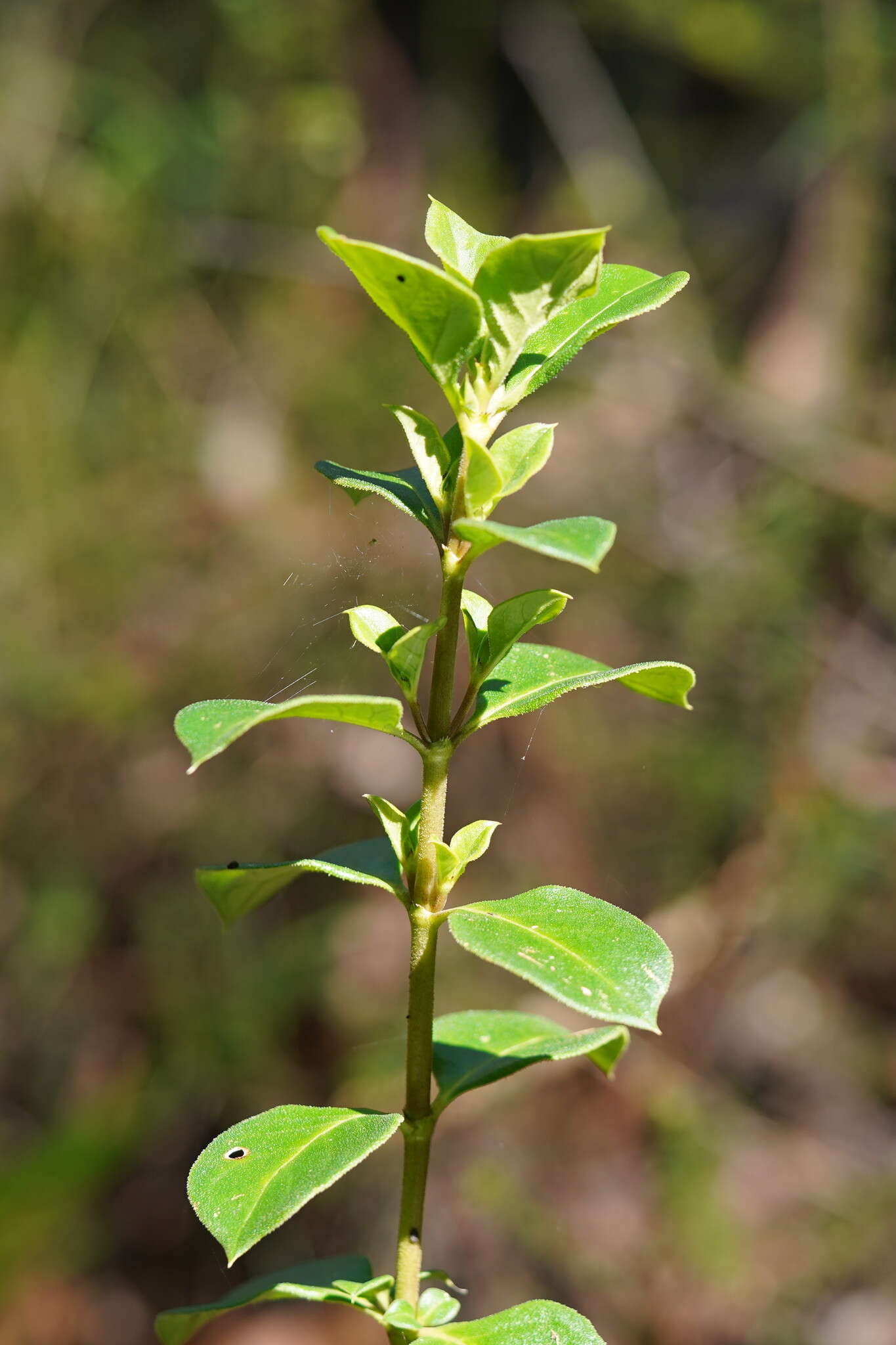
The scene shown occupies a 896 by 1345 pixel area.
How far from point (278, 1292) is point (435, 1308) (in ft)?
0.29

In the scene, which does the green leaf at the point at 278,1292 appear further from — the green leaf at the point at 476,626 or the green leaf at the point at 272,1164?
the green leaf at the point at 476,626

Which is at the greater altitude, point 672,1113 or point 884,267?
point 884,267

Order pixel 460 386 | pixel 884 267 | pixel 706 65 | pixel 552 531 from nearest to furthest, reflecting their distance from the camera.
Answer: pixel 552 531
pixel 460 386
pixel 884 267
pixel 706 65

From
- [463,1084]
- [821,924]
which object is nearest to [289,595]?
[821,924]

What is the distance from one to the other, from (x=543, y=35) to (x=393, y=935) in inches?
118

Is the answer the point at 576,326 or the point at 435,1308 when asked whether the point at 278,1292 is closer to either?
the point at 435,1308

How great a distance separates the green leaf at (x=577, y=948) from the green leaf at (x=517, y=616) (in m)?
0.13

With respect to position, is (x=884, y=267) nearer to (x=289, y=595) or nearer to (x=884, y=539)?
(x=884, y=539)

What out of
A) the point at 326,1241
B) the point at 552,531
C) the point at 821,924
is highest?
the point at 552,531

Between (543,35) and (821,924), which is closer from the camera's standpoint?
(821,924)

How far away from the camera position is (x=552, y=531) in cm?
44

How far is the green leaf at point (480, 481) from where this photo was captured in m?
0.50

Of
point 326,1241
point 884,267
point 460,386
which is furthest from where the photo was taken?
point 884,267

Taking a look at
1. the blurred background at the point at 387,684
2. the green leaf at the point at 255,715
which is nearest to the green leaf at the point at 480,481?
the green leaf at the point at 255,715
